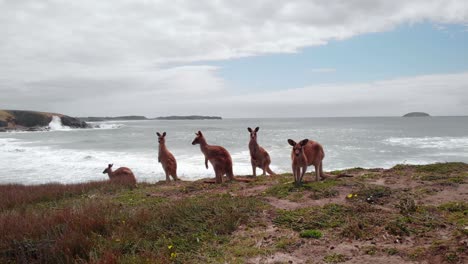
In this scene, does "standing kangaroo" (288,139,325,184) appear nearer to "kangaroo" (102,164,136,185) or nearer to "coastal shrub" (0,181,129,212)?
"coastal shrub" (0,181,129,212)

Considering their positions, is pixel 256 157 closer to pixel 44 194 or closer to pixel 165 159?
pixel 165 159

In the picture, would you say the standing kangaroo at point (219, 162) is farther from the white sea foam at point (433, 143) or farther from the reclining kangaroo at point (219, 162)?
the white sea foam at point (433, 143)

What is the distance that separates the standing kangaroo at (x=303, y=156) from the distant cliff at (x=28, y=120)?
121 m

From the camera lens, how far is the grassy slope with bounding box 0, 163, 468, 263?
5.66 meters

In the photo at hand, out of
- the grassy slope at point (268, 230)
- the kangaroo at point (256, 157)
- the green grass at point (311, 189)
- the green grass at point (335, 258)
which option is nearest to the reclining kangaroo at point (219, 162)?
the kangaroo at point (256, 157)

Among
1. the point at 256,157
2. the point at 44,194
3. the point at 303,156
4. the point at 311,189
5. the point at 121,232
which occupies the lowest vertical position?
the point at 44,194

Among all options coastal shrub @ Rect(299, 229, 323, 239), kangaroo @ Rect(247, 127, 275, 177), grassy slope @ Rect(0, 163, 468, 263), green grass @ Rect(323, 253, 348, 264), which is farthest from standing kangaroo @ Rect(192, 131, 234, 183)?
green grass @ Rect(323, 253, 348, 264)

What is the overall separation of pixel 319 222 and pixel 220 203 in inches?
95.8

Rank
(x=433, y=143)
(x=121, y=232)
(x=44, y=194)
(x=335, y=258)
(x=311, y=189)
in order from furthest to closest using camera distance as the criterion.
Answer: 1. (x=433, y=143)
2. (x=44, y=194)
3. (x=311, y=189)
4. (x=121, y=232)
5. (x=335, y=258)

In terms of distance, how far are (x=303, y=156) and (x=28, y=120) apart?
133276mm

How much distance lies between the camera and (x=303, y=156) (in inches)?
404

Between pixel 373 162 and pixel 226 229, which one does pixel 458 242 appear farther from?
pixel 373 162

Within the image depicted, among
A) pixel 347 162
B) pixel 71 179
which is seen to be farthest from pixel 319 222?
pixel 347 162

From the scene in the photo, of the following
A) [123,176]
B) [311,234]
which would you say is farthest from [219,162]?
[311,234]
